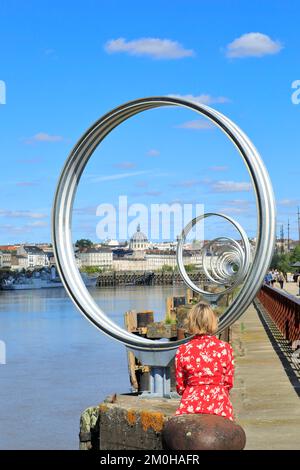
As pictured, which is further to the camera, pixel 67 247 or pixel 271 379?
pixel 271 379

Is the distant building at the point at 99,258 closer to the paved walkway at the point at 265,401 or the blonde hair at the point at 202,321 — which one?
the paved walkway at the point at 265,401

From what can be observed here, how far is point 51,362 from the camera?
32.3 m

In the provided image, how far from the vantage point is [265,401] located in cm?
1038

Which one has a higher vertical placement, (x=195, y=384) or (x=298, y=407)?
(x=195, y=384)

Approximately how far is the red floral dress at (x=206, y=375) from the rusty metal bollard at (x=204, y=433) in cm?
11

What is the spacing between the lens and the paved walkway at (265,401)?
325 inches

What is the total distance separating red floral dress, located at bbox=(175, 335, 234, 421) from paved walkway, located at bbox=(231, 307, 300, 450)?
1.87 meters

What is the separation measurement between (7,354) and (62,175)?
26.7 metres

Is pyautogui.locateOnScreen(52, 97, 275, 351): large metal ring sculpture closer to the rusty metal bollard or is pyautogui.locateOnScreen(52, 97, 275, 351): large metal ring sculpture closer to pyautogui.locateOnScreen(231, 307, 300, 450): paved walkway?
pyautogui.locateOnScreen(231, 307, 300, 450): paved walkway

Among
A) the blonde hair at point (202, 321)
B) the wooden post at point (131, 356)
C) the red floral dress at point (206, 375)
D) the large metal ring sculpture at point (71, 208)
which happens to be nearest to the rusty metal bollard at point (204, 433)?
the red floral dress at point (206, 375)

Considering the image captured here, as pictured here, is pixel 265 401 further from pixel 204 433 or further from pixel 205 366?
pixel 204 433

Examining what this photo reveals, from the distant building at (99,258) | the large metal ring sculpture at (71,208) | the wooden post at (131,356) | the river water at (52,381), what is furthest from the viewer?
the distant building at (99,258)
